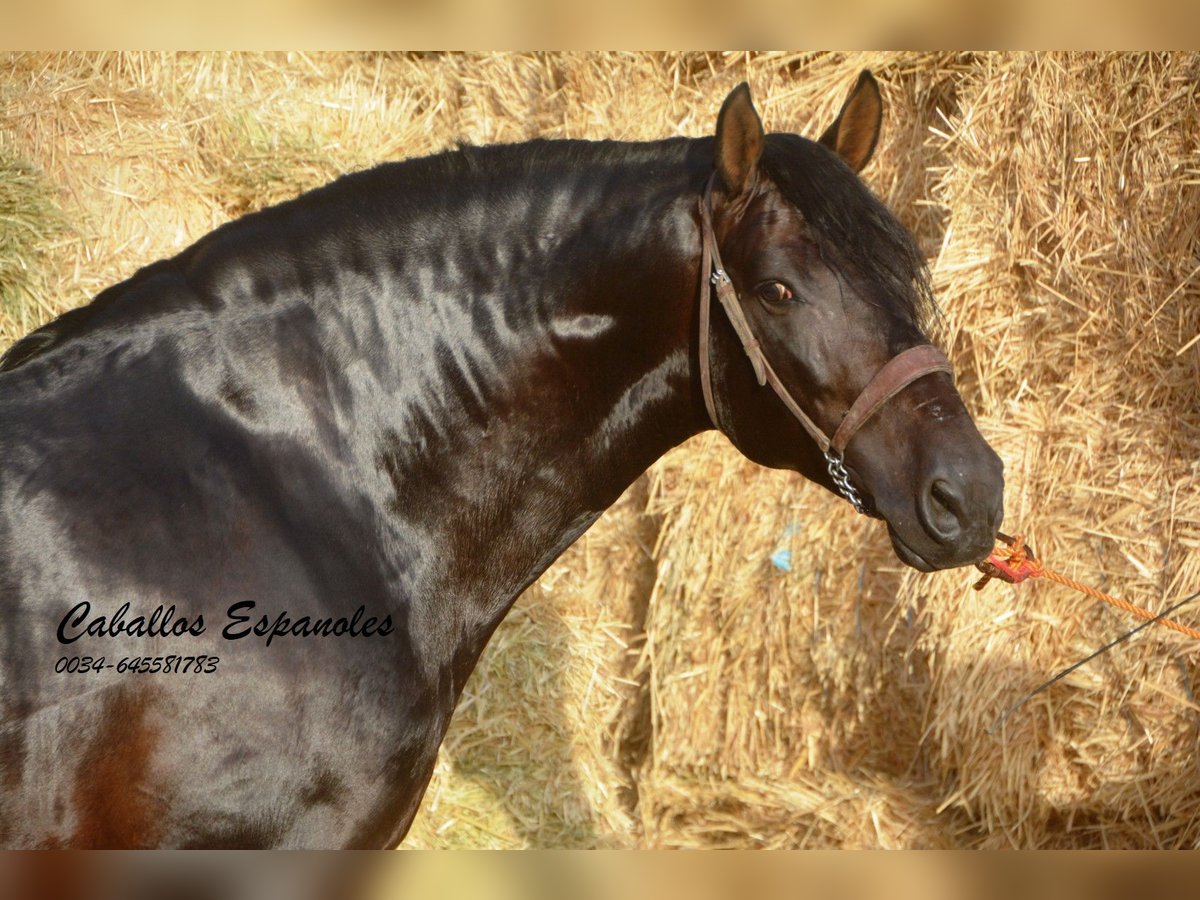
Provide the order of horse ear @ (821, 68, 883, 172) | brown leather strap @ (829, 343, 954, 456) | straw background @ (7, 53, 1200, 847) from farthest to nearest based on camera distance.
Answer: straw background @ (7, 53, 1200, 847) → horse ear @ (821, 68, 883, 172) → brown leather strap @ (829, 343, 954, 456)

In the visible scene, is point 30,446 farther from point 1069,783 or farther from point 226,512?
point 1069,783

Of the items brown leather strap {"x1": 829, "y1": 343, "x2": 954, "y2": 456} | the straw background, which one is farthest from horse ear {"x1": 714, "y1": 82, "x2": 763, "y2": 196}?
the straw background

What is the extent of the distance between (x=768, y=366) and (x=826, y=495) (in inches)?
108

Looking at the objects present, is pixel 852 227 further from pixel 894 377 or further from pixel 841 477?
pixel 841 477

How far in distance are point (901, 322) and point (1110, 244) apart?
2.45 meters

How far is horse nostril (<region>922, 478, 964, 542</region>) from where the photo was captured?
7.64 ft

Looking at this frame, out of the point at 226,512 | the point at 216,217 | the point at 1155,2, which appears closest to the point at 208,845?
the point at 226,512

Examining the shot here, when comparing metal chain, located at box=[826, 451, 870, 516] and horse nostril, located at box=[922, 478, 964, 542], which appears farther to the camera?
metal chain, located at box=[826, 451, 870, 516]

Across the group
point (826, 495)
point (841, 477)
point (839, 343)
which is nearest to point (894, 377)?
point (839, 343)

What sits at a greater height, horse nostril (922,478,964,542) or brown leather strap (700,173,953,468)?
brown leather strap (700,173,953,468)

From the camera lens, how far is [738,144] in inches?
93.5

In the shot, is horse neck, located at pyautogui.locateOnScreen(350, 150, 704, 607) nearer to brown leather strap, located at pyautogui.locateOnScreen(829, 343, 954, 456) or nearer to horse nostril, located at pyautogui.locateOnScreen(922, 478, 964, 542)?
brown leather strap, located at pyautogui.locateOnScreen(829, 343, 954, 456)

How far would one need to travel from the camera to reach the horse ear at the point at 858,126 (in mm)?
2719

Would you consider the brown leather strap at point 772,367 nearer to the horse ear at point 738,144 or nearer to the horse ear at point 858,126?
the horse ear at point 738,144
